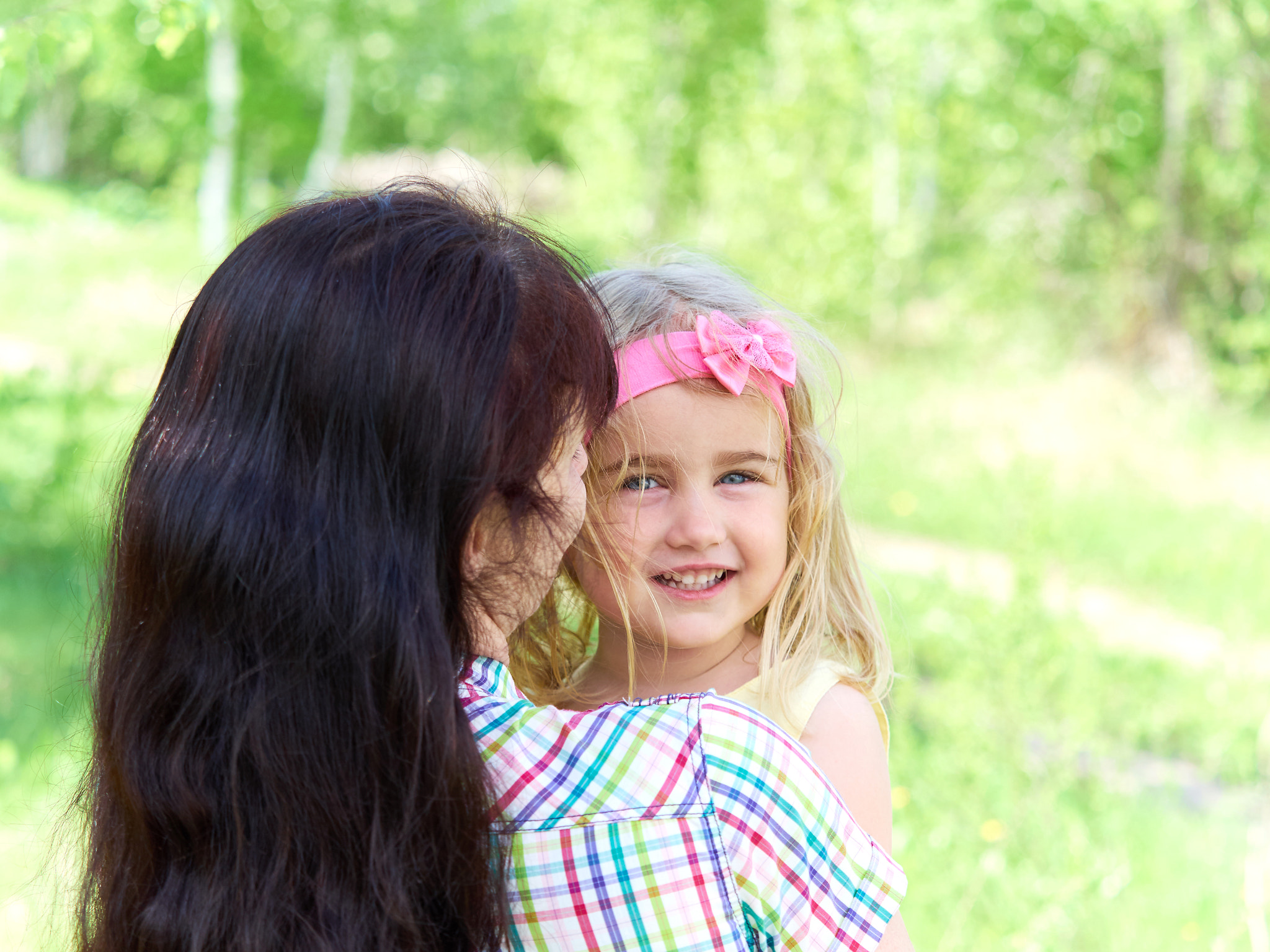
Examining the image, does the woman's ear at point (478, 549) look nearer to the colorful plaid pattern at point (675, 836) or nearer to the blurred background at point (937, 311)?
the colorful plaid pattern at point (675, 836)

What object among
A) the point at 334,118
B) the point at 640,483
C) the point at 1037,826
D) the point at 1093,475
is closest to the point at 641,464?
the point at 640,483

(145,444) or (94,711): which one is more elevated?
(145,444)

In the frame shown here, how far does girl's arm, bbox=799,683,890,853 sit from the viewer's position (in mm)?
1448

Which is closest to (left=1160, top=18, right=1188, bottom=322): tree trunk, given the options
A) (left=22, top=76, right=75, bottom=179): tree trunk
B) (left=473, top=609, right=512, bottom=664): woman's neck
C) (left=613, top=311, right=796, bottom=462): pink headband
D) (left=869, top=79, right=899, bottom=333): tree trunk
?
(left=869, top=79, right=899, bottom=333): tree trunk

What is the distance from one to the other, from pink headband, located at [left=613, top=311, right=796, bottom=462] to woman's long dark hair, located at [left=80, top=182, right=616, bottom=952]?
1.68 ft

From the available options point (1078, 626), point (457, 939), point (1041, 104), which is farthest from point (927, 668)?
point (1041, 104)

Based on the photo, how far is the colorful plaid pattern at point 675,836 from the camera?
3.14 ft

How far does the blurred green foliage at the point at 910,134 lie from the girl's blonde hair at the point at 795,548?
286 inches

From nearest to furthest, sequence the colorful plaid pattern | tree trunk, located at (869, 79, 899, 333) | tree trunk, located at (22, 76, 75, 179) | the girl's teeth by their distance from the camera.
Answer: the colorful plaid pattern < the girl's teeth < tree trunk, located at (869, 79, 899, 333) < tree trunk, located at (22, 76, 75, 179)

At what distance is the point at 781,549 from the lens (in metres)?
1.61

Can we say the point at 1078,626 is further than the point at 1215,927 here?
Yes

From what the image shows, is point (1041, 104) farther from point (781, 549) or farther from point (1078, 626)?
point (781, 549)

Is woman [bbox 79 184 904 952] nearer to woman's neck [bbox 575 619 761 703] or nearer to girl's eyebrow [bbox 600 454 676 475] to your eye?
girl's eyebrow [bbox 600 454 676 475]

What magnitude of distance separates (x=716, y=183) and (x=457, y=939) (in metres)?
9.46
